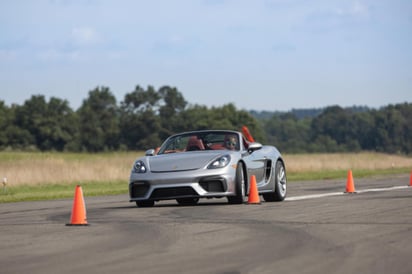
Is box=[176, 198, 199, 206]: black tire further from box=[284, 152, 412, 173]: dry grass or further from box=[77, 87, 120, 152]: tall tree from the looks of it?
box=[77, 87, 120, 152]: tall tree

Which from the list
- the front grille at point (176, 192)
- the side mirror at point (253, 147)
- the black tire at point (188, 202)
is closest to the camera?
the front grille at point (176, 192)

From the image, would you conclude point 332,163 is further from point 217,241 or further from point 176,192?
point 217,241

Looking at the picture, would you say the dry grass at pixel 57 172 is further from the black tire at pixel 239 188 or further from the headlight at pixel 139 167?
the black tire at pixel 239 188

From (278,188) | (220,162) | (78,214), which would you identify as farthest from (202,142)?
(78,214)

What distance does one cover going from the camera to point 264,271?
25.5 feet

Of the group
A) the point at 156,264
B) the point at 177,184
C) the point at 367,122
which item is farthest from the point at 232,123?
the point at 156,264

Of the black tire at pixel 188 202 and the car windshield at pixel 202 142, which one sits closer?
the black tire at pixel 188 202

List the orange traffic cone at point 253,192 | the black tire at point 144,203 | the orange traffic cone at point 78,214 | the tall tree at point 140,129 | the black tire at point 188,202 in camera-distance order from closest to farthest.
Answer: the orange traffic cone at point 78,214
the orange traffic cone at point 253,192
the black tire at point 144,203
the black tire at point 188,202
the tall tree at point 140,129

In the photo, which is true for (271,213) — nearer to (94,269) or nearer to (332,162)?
(94,269)

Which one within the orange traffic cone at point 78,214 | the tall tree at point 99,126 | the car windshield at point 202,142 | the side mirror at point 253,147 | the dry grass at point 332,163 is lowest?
the dry grass at point 332,163

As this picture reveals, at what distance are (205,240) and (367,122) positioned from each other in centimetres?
17424

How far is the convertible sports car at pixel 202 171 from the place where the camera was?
1639cm

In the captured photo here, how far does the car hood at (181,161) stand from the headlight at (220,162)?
3.6 inches

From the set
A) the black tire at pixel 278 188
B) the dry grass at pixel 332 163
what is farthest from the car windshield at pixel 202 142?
the dry grass at pixel 332 163
